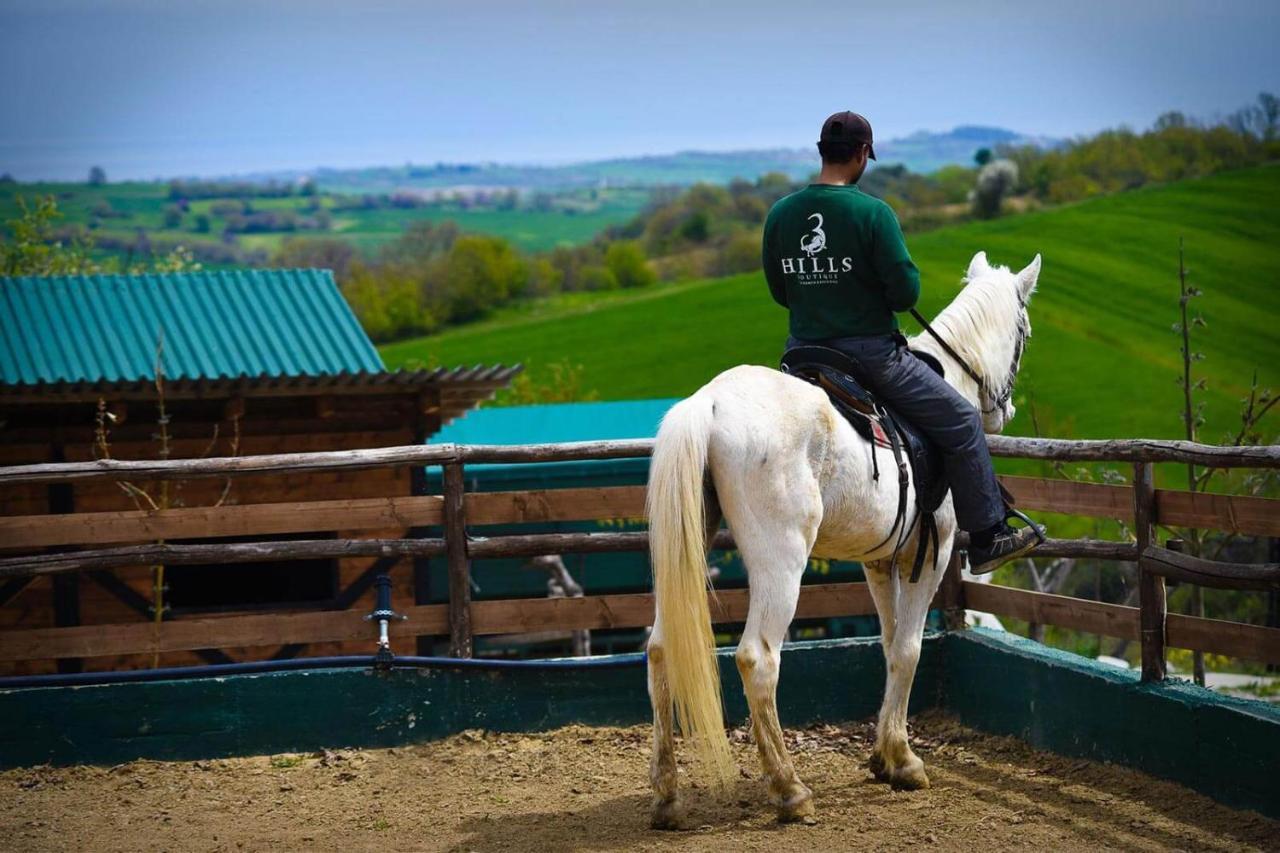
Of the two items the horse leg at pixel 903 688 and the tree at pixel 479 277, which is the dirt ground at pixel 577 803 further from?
the tree at pixel 479 277

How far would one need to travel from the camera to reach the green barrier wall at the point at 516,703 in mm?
5730

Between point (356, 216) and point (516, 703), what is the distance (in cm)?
9460

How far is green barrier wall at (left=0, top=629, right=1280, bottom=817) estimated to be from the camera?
226 inches

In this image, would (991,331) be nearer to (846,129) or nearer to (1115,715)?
(846,129)

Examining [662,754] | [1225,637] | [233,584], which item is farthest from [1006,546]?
[233,584]

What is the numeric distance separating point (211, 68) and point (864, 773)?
6733 inches

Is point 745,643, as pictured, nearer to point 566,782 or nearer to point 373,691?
point 566,782

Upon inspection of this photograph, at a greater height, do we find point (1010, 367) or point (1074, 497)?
point (1010, 367)

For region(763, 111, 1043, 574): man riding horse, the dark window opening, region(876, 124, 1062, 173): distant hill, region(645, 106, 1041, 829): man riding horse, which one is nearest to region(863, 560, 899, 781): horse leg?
region(645, 106, 1041, 829): man riding horse

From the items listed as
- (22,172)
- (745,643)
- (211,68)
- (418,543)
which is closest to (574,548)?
(418,543)

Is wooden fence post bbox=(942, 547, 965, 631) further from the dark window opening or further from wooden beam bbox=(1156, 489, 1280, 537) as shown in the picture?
the dark window opening

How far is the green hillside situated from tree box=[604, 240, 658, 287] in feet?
19.5

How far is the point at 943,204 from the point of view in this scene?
50.9m

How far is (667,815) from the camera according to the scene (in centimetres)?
494
